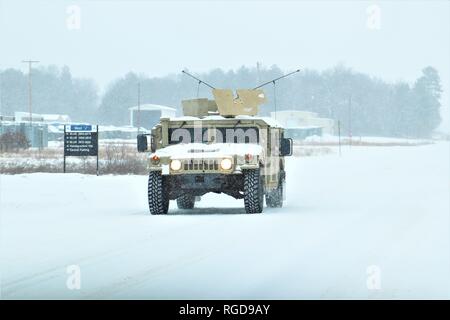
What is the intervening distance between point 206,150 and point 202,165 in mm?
439

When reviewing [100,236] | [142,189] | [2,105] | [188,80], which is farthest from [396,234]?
[188,80]

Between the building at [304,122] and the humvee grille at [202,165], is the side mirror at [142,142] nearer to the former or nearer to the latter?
the humvee grille at [202,165]

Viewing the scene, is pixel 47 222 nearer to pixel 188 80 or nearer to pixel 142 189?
pixel 142 189

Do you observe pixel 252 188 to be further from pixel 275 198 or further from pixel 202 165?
pixel 275 198

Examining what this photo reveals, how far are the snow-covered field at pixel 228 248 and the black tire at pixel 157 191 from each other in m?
0.34

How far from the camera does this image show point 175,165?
709 inches

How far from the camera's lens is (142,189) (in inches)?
1088

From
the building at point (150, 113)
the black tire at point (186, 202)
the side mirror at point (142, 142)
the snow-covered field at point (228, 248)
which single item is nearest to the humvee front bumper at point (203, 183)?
the snow-covered field at point (228, 248)

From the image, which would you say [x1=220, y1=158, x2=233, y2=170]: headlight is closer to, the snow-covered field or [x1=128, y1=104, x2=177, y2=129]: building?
the snow-covered field

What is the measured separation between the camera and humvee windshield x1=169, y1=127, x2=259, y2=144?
19438 mm

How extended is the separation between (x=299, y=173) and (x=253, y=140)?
20734mm

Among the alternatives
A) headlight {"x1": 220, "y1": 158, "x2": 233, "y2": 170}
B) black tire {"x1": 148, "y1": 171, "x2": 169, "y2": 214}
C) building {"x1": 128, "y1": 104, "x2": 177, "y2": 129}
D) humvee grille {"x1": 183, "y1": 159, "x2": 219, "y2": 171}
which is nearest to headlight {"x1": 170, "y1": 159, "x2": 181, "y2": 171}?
humvee grille {"x1": 183, "y1": 159, "x2": 219, "y2": 171}

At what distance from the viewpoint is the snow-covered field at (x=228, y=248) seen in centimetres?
881

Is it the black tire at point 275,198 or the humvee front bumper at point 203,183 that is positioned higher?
the humvee front bumper at point 203,183
